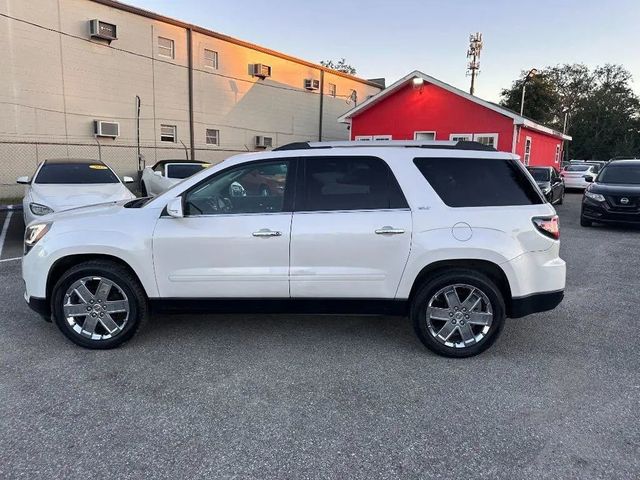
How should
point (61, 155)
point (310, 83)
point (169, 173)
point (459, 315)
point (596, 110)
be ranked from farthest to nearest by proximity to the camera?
point (596, 110), point (310, 83), point (61, 155), point (169, 173), point (459, 315)

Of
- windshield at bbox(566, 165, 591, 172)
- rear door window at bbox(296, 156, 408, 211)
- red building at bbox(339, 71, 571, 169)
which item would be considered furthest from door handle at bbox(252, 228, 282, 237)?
windshield at bbox(566, 165, 591, 172)

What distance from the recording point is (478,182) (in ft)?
13.9

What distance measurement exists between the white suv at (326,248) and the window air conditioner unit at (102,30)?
14.3 metres

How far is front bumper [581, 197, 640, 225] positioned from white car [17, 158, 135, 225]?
407 inches

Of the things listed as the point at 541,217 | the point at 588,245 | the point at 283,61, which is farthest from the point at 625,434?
the point at 283,61

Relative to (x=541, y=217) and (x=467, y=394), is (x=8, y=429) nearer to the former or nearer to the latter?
(x=467, y=394)

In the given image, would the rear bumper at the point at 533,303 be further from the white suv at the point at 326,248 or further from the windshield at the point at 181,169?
the windshield at the point at 181,169

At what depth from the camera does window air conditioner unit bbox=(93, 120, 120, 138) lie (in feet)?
54.6

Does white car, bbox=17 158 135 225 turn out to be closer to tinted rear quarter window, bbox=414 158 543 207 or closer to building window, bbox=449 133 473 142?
tinted rear quarter window, bbox=414 158 543 207

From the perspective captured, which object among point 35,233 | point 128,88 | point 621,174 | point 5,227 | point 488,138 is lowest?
point 5,227

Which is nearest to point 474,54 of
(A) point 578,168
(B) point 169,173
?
(A) point 578,168

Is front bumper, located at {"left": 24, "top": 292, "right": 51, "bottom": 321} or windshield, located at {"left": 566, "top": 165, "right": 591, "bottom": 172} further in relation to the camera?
windshield, located at {"left": 566, "top": 165, "right": 591, "bottom": 172}

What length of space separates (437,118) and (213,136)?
9.57 meters

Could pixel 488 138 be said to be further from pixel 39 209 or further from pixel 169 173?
pixel 39 209
